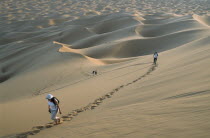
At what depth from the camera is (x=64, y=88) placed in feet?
35.9

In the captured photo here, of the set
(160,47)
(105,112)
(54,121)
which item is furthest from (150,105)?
(160,47)

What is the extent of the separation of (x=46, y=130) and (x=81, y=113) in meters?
1.24

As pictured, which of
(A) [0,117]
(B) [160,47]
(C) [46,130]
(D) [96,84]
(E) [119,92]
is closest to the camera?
(C) [46,130]

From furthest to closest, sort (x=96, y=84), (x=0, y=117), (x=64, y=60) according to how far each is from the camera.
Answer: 1. (x=64, y=60)
2. (x=96, y=84)
3. (x=0, y=117)

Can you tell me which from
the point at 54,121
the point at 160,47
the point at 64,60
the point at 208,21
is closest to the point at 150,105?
the point at 54,121

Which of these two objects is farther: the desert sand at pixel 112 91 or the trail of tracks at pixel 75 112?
the trail of tracks at pixel 75 112

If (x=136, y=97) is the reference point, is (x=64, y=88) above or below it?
below

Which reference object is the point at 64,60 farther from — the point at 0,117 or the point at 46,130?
the point at 46,130

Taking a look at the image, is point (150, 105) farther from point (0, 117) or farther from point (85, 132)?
point (0, 117)

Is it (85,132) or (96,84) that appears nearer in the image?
(85,132)

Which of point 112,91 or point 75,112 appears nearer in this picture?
point 75,112

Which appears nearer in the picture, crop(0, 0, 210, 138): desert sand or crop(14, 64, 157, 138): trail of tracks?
crop(0, 0, 210, 138): desert sand

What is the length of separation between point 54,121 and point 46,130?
0.54 meters

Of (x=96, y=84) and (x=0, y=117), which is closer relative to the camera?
(x=0, y=117)
